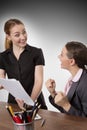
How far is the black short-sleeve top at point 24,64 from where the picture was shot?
7.50 ft

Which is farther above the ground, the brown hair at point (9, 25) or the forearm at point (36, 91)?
the brown hair at point (9, 25)

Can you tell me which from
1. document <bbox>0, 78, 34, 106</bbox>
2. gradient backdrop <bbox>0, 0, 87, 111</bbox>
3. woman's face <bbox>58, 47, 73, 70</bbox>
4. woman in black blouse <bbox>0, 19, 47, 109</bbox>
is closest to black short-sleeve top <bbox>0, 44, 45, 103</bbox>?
woman in black blouse <bbox>0, 19, 47, 109</bbox>

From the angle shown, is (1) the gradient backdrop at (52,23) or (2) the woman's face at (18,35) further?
(1) the gradient backdrop at (52,23)

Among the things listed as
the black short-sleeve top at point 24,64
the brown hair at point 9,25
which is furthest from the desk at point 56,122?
the brown hair at point 9,25

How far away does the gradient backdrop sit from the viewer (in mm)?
4121

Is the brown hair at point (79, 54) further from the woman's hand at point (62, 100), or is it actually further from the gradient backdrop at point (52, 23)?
the gradient backdrop at point (52, 23)

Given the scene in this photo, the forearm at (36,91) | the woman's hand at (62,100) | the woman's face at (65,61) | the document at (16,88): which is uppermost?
the woman's face at (65,61)

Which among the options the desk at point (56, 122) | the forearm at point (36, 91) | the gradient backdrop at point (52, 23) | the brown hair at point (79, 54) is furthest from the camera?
the gradient backdrop at point (52, 23)

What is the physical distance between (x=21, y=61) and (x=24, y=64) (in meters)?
0.04

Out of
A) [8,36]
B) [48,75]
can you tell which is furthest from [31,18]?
[8,36]

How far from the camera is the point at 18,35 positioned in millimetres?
2221

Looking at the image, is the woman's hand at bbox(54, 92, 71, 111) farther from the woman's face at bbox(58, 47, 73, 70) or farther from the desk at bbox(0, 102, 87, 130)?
the woman's face at bbox(58, 47, 73, 70)

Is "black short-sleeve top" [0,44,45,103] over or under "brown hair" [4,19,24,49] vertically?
under

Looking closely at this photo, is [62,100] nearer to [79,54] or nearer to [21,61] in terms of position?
[79,54]
